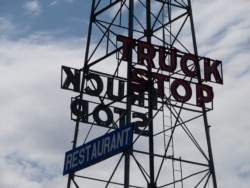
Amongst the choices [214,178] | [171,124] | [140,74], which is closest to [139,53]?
[140,74]

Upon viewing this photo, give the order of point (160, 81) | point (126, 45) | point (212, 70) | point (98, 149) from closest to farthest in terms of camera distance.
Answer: point (98, 149) < point (126, 45) < point (160, 81) < point (212, 70)

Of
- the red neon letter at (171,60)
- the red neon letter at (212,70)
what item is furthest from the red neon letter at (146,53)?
the red neon letter at (212,70)

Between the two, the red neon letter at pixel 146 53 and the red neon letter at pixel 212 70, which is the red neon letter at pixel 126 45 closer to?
the red neon letter at pixel 146 53

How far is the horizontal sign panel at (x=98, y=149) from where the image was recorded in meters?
31.3

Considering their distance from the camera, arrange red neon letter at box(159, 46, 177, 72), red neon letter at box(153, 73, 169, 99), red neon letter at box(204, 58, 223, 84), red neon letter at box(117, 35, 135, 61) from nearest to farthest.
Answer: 1. red neon letter at box(117, 35, 135, 61)
2. red neon letter at box(153, 73, 169, 99)
3. red neon letter at box(159, 46, 177, 72)
4. red neon letter at box(204, 58, 223, 84)

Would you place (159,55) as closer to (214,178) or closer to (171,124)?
(171,124)

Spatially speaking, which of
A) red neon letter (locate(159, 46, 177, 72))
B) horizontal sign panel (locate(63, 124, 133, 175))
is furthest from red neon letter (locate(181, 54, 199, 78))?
horizontal sign panel (locate(63, 124, 133, 175))

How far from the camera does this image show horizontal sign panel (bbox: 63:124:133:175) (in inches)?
1232

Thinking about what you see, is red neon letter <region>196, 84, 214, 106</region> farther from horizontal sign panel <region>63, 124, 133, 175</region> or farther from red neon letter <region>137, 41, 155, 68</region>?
horizontal sign panel <region>63, 124, 133, 175</region>

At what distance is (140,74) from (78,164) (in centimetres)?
441

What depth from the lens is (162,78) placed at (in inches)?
1361

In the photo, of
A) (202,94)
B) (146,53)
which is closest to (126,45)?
(146,53)

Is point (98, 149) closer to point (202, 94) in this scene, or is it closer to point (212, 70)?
point (202, 94)

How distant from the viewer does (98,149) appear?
32969 mm
